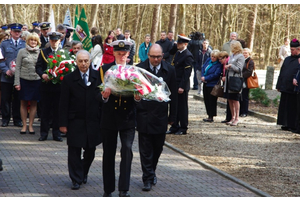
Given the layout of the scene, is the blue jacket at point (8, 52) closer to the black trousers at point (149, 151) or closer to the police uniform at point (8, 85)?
the police uniform at point (8, 85)

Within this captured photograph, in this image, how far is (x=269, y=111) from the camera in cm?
1611

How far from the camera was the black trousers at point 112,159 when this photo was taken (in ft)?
22.3

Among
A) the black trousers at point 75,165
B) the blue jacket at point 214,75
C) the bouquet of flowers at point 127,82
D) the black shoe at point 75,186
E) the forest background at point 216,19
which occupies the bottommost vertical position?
the black shoe at point 75,186

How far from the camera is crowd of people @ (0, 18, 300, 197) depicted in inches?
271

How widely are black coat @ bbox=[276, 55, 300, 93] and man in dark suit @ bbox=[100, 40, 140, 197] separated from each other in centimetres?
685

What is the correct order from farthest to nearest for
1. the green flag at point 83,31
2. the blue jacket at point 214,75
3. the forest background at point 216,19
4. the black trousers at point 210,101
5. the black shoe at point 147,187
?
the forest background at point 216,19, the green flag at point 83,31, the black trousers at point 210,101, the blue jacket at point 214,75, the black shoe at point 147,187

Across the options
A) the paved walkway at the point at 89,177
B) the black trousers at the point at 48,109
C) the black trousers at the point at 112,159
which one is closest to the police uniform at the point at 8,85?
the black trousers at the point at 48,109

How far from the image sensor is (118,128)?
679 centimetres

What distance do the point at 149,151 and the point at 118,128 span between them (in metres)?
0.93

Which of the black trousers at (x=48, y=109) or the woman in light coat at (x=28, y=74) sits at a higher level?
the woman in light coat at (x=28, y=74)

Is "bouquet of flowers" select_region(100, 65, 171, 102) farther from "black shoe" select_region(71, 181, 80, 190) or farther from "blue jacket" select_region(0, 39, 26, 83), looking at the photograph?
"blue jacket" select_region(0, 39, 26, 83)

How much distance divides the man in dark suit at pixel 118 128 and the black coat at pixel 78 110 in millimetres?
514

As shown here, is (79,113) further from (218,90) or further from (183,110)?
(218,90)

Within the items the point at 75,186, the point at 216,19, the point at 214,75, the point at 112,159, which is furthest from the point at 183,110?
the point at 216,19
